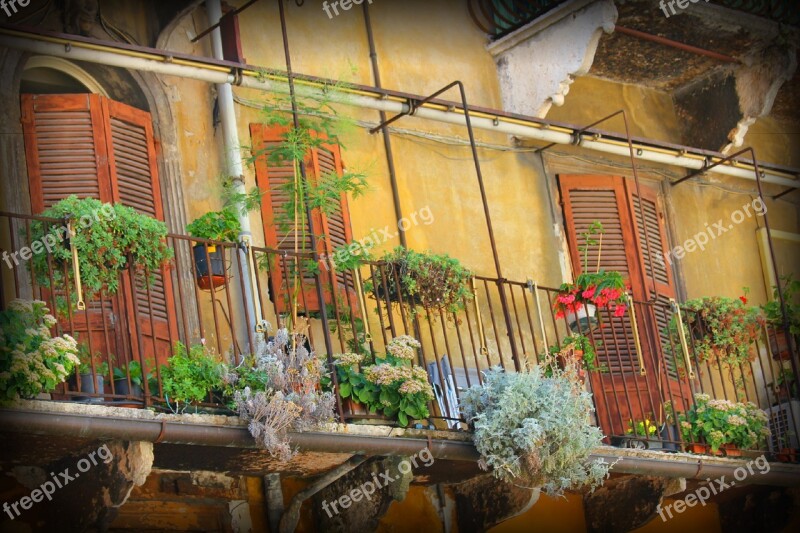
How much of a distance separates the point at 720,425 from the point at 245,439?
15.7 feet

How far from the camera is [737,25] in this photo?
1451 cm

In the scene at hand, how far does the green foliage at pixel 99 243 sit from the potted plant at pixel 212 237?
1.02 m

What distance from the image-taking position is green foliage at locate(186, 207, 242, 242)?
1093 centimetres

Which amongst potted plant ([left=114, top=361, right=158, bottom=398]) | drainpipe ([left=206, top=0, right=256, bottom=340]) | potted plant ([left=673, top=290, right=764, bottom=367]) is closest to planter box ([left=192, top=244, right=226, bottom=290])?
drainpipe ([left=206, top=0, right=256, bottom=340])

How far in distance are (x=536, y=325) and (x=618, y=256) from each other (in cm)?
116

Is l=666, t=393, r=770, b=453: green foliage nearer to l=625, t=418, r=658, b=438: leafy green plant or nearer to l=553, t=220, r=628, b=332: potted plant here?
l=625, t=418, r=658, b=438: leafy green plant

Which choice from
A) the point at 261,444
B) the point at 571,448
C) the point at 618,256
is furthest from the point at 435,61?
the point at 261,444

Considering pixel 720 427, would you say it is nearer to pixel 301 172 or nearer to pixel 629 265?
pixel 629 265

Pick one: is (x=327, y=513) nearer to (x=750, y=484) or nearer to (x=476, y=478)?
(x=476, y=478)

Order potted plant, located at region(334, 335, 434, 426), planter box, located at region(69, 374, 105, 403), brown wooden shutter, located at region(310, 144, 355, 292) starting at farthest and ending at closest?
brown wooden shutter, located at region(310, 144, 355, 292) < potted plant, located at region(334, 335, 434, 426) < planter box, located at region(69, 374, 105, 403)

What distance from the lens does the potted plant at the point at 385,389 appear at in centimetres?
1052

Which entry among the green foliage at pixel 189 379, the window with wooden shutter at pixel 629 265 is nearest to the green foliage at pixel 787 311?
the window with wooden shutter at pixel 629 265

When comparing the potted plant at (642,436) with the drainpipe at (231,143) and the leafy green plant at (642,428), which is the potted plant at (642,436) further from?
the drainpipe at (231,143)

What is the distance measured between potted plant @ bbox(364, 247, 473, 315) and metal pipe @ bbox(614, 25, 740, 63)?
3.40 meters
